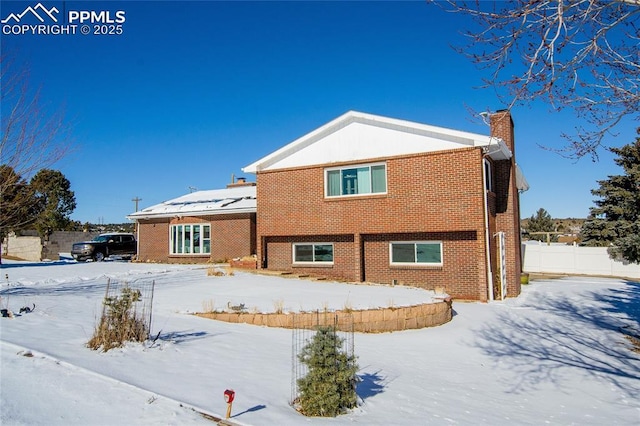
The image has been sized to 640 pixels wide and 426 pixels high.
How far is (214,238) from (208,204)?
2.25 m

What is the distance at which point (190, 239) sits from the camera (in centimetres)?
2536

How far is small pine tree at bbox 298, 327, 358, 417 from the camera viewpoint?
17.4 ft

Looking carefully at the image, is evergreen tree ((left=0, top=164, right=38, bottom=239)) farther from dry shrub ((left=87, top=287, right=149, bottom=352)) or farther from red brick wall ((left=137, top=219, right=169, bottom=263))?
red brick wall ((left=137, top=219, right=169, bottom=263))

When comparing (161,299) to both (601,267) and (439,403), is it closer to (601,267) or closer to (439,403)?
(439,403)

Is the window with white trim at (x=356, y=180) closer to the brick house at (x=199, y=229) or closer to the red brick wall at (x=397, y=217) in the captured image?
the red brick wall at (x=397, y=217)

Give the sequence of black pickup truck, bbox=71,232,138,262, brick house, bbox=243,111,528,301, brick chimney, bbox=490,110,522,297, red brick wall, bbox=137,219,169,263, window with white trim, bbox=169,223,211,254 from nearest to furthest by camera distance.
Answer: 1. brick house, bbox=243,111,528,301
2. brick chimney, bbox=490,110,522,297
3. window with white trim, bbox=169,223,211,254
4. red brick wall, bbox=137,219,169,263
5. black pickup truck, bbox=71,232,138,262

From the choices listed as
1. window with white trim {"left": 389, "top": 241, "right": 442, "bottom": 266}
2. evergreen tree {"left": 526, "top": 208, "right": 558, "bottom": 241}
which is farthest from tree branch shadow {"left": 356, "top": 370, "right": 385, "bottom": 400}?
evergreen tree {"left": 526, "top": 208, "right": 558, "bottom": 241}

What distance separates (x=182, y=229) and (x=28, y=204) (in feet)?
52.1

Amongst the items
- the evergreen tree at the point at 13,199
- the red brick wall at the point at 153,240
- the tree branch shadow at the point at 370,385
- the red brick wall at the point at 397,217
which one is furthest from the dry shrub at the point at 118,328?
the red brick wall at the point at 153,240

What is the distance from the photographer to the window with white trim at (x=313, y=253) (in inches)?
Result: 741

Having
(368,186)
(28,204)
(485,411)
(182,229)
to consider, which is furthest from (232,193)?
(485,411)

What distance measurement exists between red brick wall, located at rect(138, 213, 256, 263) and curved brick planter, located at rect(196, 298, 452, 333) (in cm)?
1232

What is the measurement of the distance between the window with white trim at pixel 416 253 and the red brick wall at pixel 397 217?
257mm

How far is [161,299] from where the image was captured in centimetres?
1219
